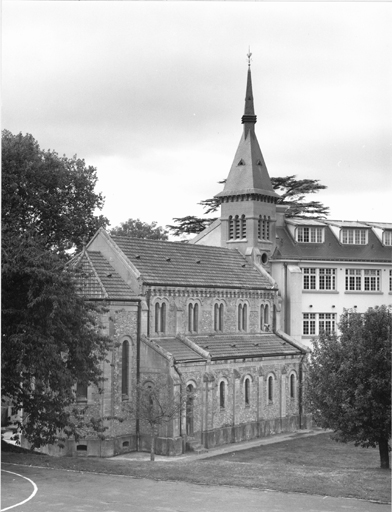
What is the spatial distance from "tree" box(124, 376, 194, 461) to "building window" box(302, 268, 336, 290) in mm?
16590

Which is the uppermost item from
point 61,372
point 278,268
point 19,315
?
point 278,268

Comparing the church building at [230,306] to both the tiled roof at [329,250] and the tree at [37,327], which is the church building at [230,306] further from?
the tree at [37,327]

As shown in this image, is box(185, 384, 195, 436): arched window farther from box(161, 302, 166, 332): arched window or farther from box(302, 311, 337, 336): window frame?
box(302, 311, 337, 336): window frame

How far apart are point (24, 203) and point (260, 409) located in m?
19.2

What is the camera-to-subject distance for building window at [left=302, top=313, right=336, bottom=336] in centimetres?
5606

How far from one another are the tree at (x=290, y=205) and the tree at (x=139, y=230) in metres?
7.09

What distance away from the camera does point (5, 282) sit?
28.9 m

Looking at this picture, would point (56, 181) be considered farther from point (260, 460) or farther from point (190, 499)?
point (190, 499)

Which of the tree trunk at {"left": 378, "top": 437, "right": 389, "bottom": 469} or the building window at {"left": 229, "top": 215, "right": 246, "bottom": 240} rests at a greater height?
the building window at {"left": 229, "top": 215, "right": 246, "bottom": 240}

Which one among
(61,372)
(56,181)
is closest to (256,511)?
(61,372)

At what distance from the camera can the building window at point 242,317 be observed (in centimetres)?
5219

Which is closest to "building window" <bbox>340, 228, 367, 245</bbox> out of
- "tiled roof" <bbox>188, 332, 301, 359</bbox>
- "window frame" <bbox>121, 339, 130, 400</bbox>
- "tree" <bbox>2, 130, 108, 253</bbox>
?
"tiled roof" <bbox>188, 332, 301, 359</bbox>

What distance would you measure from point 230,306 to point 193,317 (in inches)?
152

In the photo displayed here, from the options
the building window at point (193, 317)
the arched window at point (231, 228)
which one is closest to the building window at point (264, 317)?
the arched window at point (231, 228)
